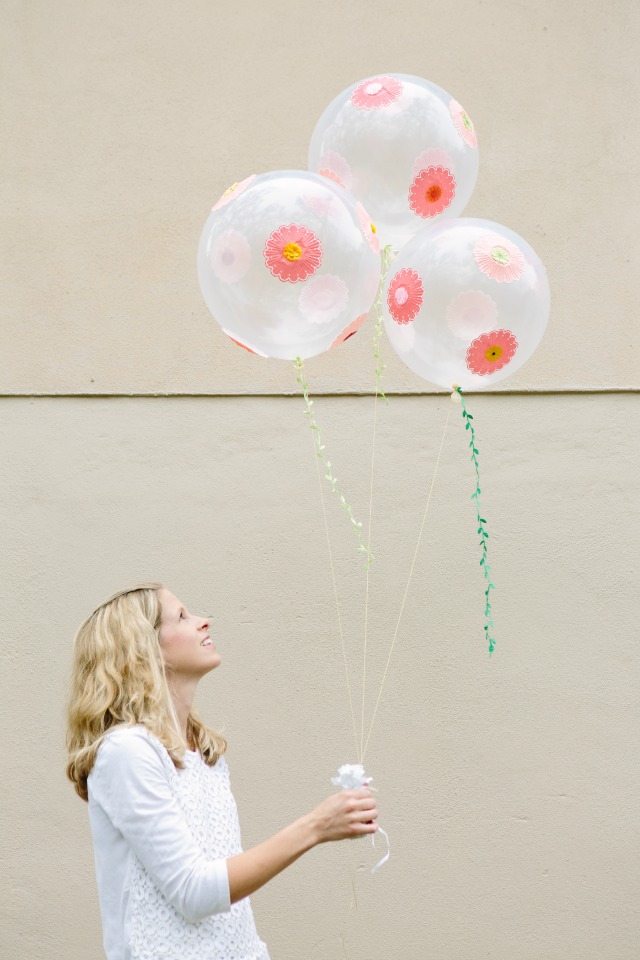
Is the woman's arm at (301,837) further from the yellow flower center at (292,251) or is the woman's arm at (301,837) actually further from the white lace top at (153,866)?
the yellow flower center at (292,251)

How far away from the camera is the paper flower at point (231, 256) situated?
2542mm

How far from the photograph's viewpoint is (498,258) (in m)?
2.64

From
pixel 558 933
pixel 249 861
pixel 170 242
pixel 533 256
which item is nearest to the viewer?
pixel 249 861

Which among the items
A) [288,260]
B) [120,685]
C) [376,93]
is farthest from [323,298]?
[120,685]

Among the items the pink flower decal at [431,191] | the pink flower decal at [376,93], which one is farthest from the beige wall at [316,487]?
the pink flower decal at [376,93]

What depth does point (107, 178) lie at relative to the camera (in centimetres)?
404

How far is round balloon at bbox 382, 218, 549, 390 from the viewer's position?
2627mm

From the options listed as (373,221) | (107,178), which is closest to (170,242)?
(107,178)

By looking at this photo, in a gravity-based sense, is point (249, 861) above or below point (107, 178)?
below

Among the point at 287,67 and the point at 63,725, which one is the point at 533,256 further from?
the point at 63,725

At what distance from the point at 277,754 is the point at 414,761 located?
428 millimetres

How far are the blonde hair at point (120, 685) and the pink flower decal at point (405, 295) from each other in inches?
34.1

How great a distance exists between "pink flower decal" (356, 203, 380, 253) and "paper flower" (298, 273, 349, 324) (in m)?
0.12

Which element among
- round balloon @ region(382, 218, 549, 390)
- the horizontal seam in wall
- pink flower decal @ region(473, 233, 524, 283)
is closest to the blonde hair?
round balloon @ region(382, 218, 549, 390)
